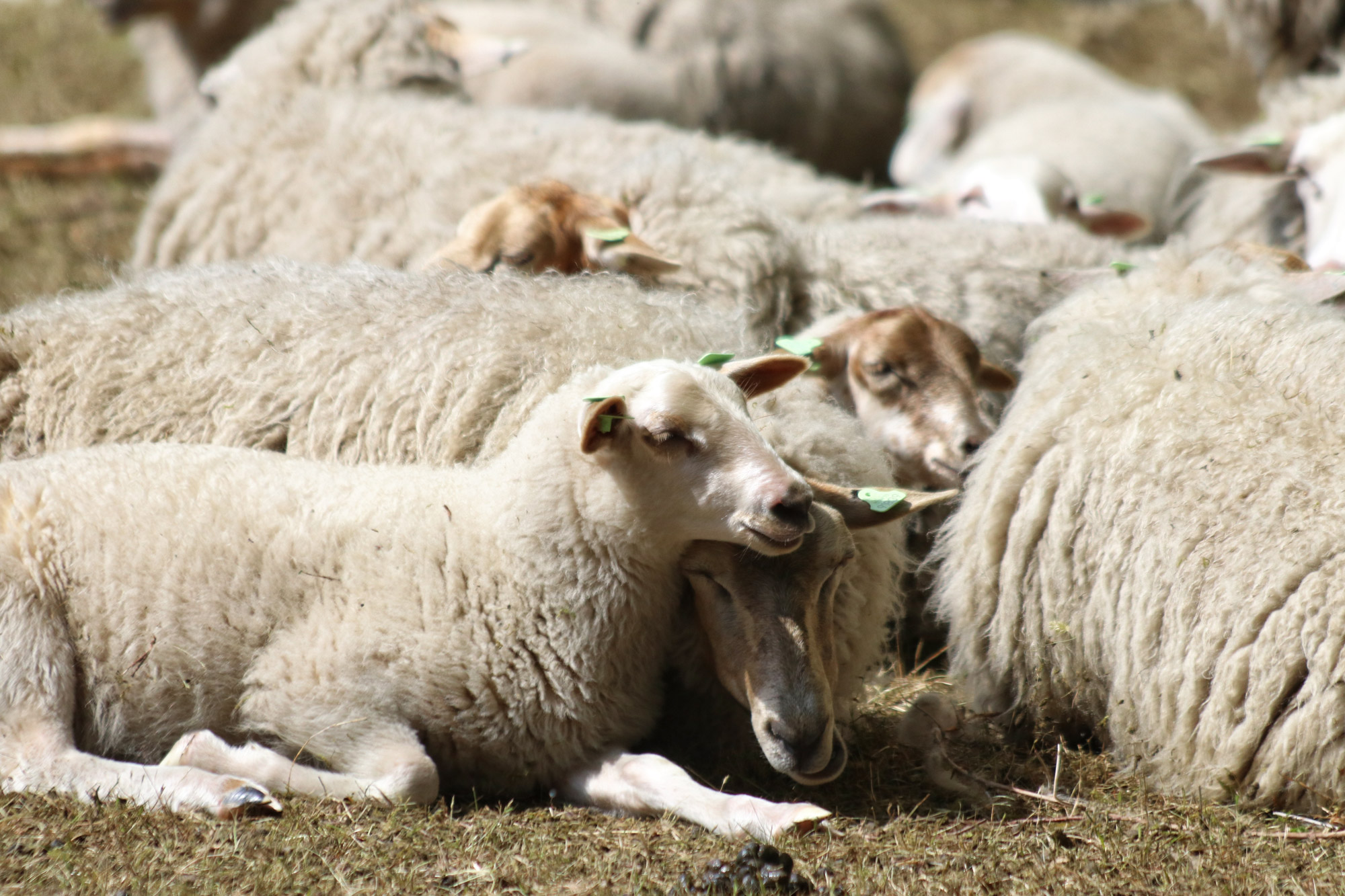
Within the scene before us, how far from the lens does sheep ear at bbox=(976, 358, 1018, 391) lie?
3682 millimetres

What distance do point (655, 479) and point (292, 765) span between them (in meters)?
0.84

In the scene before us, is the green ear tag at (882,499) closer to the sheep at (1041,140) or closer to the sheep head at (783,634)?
the sheep head at (783,634)

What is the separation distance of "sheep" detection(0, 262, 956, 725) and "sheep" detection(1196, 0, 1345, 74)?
3.89 m

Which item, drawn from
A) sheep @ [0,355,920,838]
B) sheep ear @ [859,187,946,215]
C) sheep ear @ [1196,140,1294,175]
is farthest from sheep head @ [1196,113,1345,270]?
sheep @ [0,355,920,838]

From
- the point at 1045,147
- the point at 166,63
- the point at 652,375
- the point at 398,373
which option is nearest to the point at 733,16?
the point at 1045,147

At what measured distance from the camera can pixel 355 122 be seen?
4.83 metres

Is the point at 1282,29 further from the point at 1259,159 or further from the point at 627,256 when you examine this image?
the point at 627,256

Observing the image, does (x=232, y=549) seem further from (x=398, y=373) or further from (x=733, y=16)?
(x=733, y=16)

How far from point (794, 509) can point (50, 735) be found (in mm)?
1421

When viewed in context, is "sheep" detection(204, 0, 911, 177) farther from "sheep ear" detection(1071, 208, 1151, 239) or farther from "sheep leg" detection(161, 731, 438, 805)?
"sheep leg" detection(161, 731, 438, 805)

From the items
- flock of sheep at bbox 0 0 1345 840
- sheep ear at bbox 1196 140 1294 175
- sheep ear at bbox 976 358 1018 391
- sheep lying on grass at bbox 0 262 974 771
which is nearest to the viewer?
flock of sheep at bbox 0 0 1345 840

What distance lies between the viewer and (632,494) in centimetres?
258

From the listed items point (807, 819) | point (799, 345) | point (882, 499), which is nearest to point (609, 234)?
point (799, 345)

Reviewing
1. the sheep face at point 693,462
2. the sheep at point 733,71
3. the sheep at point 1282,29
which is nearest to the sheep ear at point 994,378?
the sheep face at point 693,462
